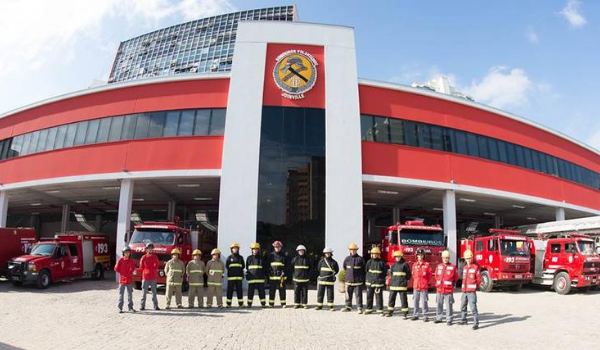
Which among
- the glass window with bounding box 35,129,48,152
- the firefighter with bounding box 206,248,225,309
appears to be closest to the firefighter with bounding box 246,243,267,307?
the firefighter with bounding box 206,248,225,309

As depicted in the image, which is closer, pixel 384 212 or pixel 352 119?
pixel 352 119

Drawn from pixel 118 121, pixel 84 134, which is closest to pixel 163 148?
pixel 118 121

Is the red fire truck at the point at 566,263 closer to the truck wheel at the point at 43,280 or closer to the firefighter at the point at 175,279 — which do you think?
the firefighter at the point at 175,279

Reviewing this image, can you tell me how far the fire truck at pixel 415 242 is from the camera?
15.5 m

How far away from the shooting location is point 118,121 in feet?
62.3

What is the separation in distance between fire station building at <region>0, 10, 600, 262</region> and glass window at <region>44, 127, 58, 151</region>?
94mm

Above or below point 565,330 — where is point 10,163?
above

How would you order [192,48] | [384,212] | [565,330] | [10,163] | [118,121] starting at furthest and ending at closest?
[192,48], [384,212], [10,163], [118,121], [565,330]

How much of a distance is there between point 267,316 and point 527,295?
11353 millimetres

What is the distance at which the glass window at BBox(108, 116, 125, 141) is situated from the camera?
1871 centimetres

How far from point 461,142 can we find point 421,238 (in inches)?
256

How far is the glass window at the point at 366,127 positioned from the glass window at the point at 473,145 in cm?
549

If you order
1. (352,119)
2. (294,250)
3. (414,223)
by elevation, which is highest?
(352,119)

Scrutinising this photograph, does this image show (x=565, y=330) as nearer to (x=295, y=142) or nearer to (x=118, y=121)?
(x=295, y=142)
